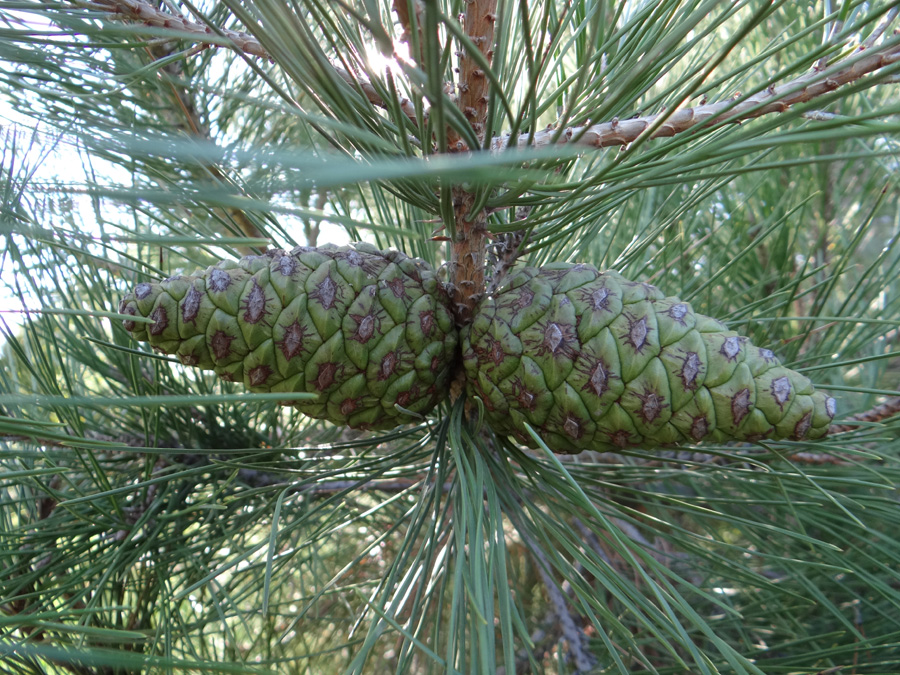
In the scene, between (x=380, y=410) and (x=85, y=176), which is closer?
(x=380, y=410)

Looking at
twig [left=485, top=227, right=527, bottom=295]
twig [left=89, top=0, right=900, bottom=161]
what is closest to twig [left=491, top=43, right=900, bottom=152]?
twig [left=89, top=0, right=900, bottom=161]

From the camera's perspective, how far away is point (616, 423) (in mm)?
615

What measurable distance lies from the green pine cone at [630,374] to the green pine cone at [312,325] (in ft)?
0.28

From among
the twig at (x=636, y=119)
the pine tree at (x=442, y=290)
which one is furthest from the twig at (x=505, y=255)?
the twig at (x=636, y=119)

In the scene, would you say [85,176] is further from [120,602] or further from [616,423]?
[616,423]

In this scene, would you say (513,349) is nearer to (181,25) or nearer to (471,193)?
(471,193)

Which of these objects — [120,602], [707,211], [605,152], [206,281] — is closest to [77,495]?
[120,602]

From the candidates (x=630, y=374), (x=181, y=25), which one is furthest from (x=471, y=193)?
(x=181, y=25)

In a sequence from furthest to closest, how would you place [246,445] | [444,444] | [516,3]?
[246,445] < [516,3] < [444,444]

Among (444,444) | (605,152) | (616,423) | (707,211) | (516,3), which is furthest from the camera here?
(707,211)

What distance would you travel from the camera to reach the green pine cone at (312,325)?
0.61 metres

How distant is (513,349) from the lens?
633mm

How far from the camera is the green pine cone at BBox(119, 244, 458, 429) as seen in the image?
2.01 feet

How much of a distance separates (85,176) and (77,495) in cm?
45
